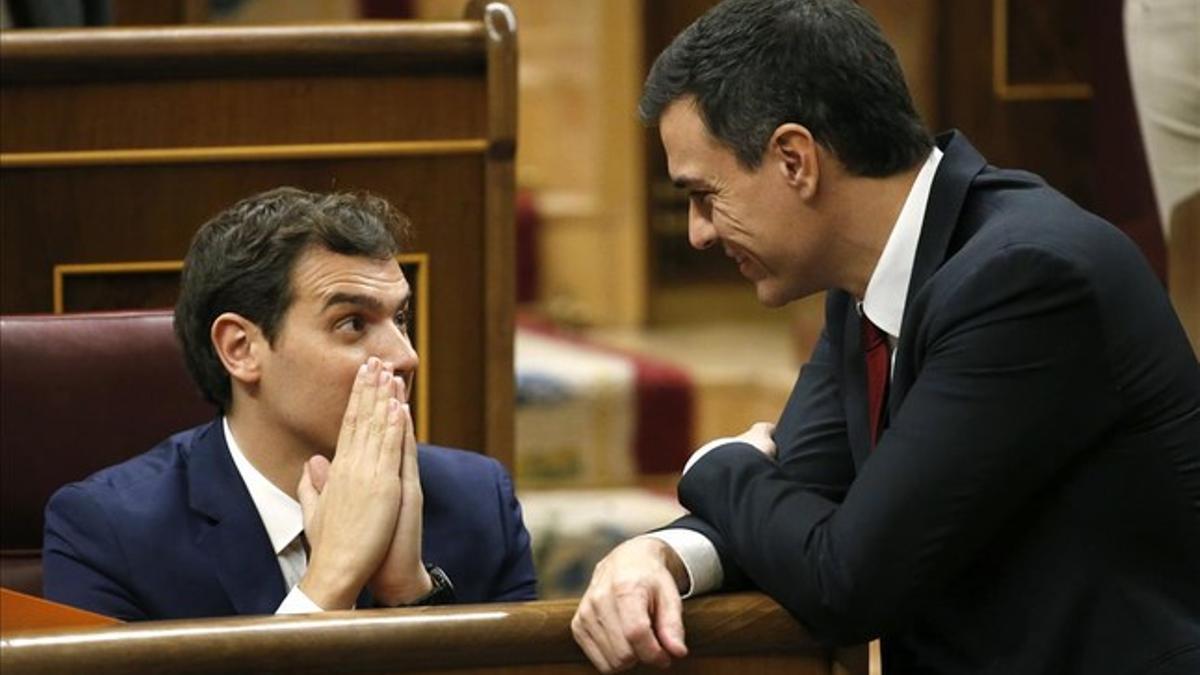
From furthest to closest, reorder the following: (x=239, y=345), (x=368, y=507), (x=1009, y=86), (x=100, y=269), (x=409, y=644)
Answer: (x=1009, y=86)
(x=100, y=269)
(x=239, y=345)
(x=368, y=507)
(x=409, y=644)

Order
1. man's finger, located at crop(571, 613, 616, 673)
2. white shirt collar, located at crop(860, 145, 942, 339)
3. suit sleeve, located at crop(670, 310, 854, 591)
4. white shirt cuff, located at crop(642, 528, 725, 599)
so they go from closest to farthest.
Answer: man's finger, located at crop(571, 613, 616, 673) → white shirt cuff, located at crop(642, 528, 725, 599) → white shirt collar, located at crop(860, 145, 942, 339) → suit sleeve, located at crop(670, 310, 854, 591)

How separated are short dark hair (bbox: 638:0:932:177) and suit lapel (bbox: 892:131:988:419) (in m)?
0.04

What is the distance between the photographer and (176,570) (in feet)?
7.87

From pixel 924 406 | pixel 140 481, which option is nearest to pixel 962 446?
pixel 924 406

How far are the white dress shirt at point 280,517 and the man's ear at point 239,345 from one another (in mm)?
84

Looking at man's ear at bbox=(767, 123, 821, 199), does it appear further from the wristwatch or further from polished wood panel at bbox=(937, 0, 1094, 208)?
polished wood panel at bbox=(937, 0, 1094, 208)

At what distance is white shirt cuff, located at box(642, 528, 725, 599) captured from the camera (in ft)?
6.51

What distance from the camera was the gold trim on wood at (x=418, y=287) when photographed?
3324 millimetres

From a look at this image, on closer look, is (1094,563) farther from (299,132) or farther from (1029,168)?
(1029,168)

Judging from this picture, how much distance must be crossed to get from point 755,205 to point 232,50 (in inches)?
56.7

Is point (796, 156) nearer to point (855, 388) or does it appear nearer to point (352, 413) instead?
point (855, 388)

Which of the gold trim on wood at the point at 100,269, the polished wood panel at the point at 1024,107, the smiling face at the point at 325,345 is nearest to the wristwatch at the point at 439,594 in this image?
the smiling face at the point at 325,345

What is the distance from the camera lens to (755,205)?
6.99ft

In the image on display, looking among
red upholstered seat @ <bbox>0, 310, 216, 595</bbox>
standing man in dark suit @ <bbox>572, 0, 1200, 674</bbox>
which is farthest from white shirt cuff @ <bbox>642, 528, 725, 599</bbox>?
red upholstered seat @ <bbox>0, 310, 216, 595</bbox>
